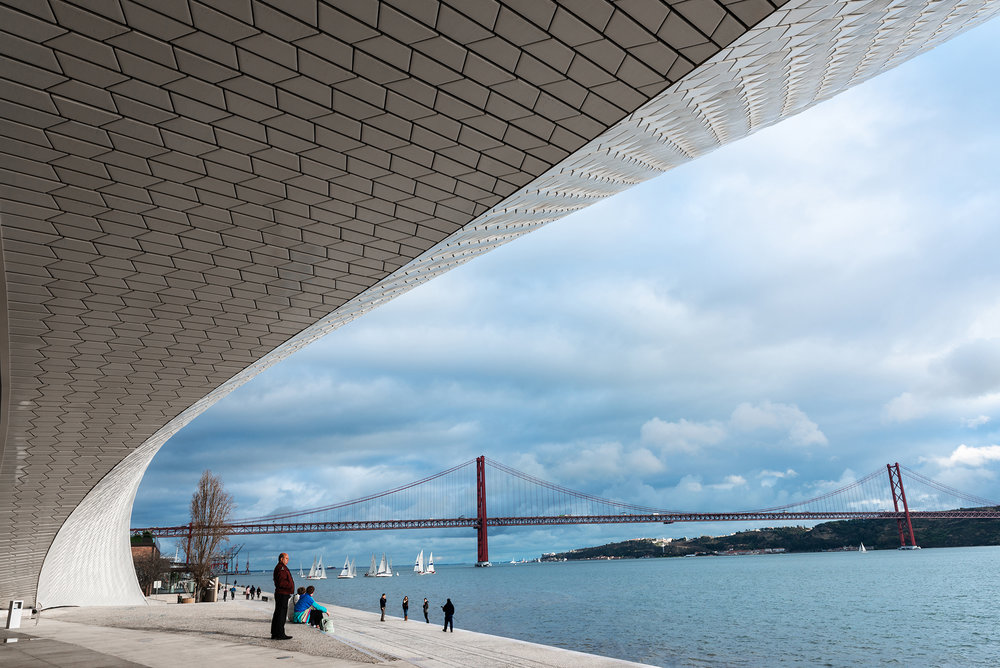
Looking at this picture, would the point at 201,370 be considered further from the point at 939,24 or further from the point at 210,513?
the point at 210,513

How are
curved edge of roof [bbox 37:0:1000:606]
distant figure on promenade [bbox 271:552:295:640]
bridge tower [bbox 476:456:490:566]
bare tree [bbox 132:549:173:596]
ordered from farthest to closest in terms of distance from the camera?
1. bridge tower [bbox 476:456:490:566]
2. bare tree [bbox 132:549:173:596]
3. distant figure on promenade [bbox 271:552:295:640]
4. curved edge of roof [bbox 37:0:1000:606]

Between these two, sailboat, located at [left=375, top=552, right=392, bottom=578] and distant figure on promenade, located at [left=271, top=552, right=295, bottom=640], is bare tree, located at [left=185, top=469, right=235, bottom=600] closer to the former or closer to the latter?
distant figure on promenade, located at [left=271, top=552, right=295, bottom=640]

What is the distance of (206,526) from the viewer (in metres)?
38.0

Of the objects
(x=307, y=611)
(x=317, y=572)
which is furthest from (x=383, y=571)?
(x=307, y=611)

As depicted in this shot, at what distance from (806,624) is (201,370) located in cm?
3534

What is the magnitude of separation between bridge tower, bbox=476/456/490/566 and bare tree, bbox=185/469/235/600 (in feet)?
153

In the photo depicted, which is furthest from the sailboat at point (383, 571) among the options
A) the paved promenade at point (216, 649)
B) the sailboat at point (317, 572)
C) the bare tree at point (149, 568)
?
the paved promenade at point (216, 649)

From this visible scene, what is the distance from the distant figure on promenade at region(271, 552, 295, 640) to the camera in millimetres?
8857

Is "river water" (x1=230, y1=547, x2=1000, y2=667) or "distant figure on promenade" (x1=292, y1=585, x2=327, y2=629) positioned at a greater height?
"distant figure on promenade" (x1=292, y1=585, x2=327, y2=629)

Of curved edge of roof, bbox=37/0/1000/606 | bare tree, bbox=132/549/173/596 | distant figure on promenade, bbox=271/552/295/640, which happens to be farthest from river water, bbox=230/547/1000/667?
bare tree, bbox=132/549/173/596

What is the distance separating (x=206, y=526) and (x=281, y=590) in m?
32.8

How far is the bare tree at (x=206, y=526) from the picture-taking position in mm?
36906

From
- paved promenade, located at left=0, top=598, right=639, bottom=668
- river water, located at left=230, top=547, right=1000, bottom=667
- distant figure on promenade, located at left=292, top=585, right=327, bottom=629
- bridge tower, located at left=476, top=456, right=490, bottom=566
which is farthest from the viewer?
bridge tower, located at left=476, top=456, right=490, bottom=566

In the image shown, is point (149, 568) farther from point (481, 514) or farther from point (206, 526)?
point (481, 514)
